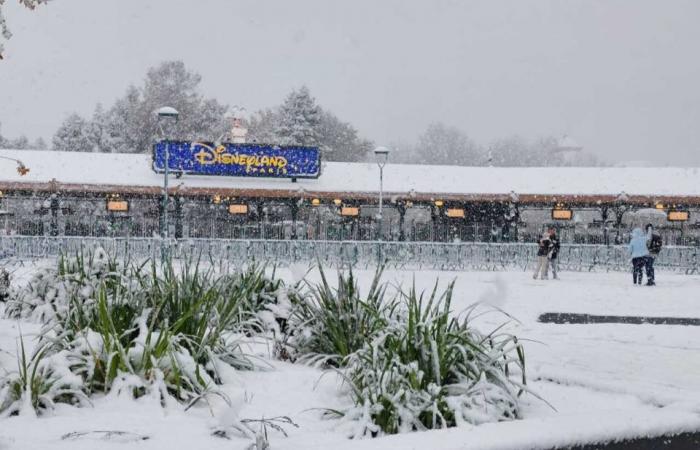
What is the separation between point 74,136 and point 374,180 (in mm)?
31056

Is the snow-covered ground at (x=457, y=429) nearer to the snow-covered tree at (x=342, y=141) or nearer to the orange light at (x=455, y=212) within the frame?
the orange light at (x=455, y=212)

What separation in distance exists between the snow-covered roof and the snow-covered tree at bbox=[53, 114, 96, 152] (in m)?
22.4

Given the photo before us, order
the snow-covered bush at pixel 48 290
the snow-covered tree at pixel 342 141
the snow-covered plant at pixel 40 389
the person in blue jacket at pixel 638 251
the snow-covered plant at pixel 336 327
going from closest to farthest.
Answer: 1. the snow-covered plant at pixel 40 389
2. the snow-covered plant at pixel 336 327
3. the snow-covered bush at pixel 48 290
4. the person in blue jacket at pixel 638 251
5. the snow-covered tree at pixel 342 141

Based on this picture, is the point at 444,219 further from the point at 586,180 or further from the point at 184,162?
the point at 184,162

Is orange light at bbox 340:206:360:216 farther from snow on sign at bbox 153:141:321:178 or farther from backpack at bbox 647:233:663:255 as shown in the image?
backpack at bbox 647:233:663:255

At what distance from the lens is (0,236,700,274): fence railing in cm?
2094

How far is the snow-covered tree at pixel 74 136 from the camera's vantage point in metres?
52.2

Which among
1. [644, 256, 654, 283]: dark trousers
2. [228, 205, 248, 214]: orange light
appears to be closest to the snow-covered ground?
[644, 256, 654, 283]: dark trousers

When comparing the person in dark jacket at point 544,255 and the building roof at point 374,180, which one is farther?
the building roof at point 374,180

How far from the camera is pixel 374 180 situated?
2934cm

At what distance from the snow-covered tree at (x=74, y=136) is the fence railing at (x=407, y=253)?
1304 inches

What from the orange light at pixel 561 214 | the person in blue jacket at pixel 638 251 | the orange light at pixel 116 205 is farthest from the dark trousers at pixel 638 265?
the orange light at pixel 116 205

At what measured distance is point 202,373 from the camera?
162 inches

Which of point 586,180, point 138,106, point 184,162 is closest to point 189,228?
point 184,162
